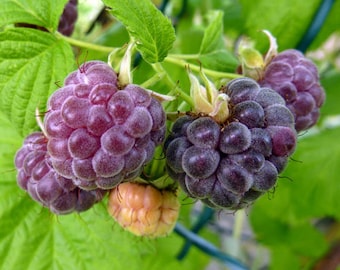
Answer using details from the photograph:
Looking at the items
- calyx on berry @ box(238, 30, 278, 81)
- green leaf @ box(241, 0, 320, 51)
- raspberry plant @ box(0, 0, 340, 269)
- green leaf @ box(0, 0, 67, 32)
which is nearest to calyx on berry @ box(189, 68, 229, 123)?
raspberry plant @ box(0, 0, 340, 269)

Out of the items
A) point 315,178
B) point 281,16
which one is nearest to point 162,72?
point 281,16

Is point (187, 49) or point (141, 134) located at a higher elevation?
point (141, 134)

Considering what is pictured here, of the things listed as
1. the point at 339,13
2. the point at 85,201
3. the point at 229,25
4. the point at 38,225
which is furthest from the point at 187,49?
the point at 85,201

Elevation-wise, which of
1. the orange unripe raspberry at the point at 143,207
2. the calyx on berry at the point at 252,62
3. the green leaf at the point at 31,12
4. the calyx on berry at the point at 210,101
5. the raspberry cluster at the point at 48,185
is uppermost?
the calyx on berry at the point at 210,101

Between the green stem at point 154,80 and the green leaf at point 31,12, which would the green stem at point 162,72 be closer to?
the green stem at point 154,80

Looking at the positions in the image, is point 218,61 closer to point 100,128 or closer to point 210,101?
point 210,101

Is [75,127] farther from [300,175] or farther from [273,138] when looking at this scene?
[300,175]

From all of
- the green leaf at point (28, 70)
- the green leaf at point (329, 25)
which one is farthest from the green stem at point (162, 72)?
the green leaf at point (329, 25)

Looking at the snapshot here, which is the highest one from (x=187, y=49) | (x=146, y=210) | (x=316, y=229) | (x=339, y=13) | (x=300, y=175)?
(x=339, y=13)
